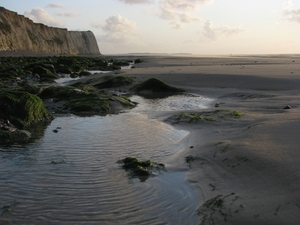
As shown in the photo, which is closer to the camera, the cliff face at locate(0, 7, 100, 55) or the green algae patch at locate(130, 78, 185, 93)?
the green algae patch at locate(130, 78, 185, 93)

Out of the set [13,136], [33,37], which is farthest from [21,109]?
[33,37]

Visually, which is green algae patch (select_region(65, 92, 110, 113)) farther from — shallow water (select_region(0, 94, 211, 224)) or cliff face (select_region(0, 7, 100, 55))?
cliff face (select_region(0, 7, 100, 55))

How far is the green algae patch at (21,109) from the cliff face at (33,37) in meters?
54.7

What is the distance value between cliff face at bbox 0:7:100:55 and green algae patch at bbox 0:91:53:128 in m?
54.7

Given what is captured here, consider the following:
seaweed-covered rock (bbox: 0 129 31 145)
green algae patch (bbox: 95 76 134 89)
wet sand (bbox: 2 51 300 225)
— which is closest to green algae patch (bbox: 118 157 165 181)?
wet sand (bbox: 2 51 300 225)

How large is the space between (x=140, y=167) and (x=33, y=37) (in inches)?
2862

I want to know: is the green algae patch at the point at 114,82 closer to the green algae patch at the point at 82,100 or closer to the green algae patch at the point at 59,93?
the green algae patch at the point at 59,93

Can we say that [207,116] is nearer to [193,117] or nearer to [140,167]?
[193,117]

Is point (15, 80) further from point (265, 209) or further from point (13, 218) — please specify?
point (265, 209)

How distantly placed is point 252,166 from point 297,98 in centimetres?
585

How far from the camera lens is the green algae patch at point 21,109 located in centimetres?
680

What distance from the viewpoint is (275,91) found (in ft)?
35.6

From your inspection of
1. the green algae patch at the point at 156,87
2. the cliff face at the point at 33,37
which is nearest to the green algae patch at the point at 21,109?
the green algae patch at the point at 156,87

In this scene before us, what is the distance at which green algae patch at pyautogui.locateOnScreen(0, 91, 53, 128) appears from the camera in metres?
6.80
